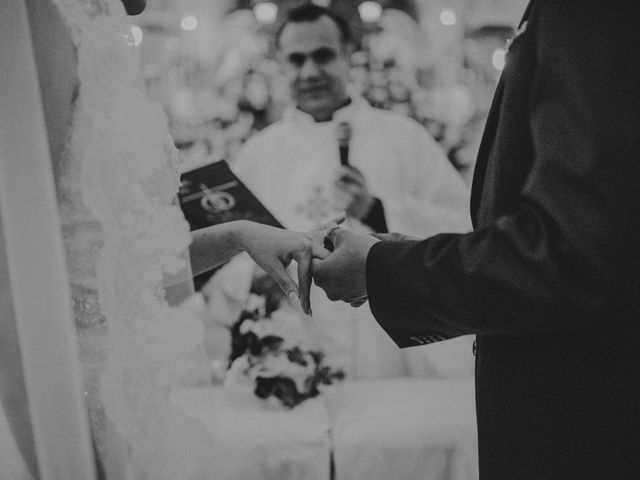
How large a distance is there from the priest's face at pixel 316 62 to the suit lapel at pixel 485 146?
6.25 ft

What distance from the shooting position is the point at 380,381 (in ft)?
8.08

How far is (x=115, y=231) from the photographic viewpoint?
37.4 inches

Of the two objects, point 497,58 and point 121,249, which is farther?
point 497,58

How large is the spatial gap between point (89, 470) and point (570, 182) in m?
0.76

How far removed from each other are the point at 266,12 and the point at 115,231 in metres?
2.63

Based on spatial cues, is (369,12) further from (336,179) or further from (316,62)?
(336,179)

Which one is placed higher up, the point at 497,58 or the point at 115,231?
the point at 497,58

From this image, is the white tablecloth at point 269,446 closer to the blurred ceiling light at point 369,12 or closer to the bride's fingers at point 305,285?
the bride's fingers at point 305,285

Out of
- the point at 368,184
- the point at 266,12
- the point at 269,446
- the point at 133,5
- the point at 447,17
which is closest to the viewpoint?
the point at 133,5

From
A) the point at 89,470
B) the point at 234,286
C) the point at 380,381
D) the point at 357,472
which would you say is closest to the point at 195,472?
the point at 89,470

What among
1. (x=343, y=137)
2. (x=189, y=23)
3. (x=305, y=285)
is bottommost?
(x=305, y=285)

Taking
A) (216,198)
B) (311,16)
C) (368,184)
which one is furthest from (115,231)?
(311,16)

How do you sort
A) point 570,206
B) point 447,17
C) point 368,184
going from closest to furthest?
1. point 570,206
2. point 368,184
3. point 447,17

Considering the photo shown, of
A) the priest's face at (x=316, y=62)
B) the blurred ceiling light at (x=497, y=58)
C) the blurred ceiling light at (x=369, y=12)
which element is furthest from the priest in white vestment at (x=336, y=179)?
the blurred ceiling light at (x=497, y=58)
